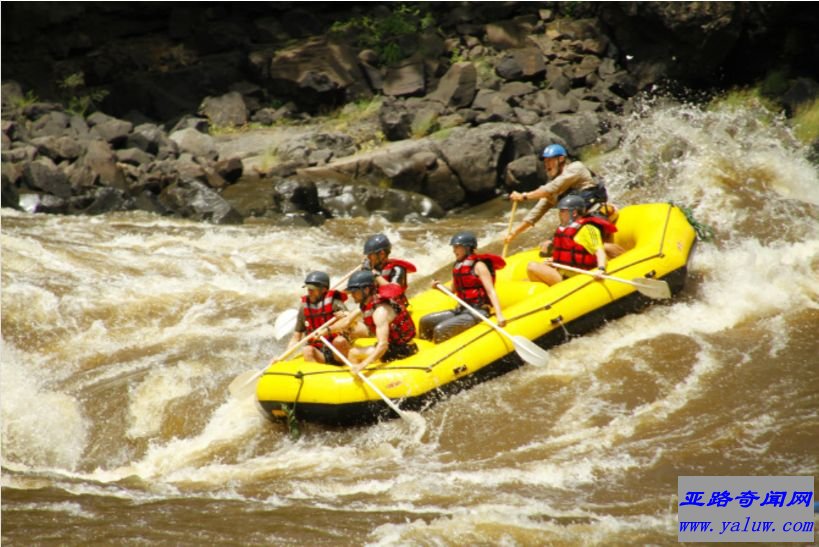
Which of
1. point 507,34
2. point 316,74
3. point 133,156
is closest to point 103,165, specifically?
point 133,156

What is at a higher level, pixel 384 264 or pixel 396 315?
pixel 384 264

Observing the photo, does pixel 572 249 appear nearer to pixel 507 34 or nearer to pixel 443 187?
pixel 443 187

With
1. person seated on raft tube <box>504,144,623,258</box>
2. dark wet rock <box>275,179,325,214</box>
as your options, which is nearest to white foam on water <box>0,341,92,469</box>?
person seated on raft tube <box>504,144,623,258</box>

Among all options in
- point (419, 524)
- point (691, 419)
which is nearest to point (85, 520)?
point (419, 524)

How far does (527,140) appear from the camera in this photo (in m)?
14.3

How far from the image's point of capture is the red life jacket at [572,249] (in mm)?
7844

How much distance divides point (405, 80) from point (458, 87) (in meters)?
1.56

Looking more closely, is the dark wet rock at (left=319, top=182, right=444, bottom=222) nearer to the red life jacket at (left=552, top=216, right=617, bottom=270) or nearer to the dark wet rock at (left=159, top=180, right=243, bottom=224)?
the dark wet rock at (left=159, top=180, right=243, bottom=224)

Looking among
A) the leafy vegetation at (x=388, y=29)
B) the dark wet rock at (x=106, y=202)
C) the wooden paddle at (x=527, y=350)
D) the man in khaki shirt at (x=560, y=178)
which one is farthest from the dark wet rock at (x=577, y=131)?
the wooden paddle at (x=527, y=350)

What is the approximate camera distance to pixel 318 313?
23.0 ft

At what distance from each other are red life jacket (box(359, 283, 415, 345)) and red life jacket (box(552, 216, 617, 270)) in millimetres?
1645

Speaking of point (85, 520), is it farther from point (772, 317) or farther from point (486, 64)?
point (486, 64)

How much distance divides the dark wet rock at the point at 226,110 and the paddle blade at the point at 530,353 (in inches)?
464

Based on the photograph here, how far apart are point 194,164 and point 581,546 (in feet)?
36.5
